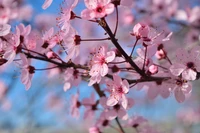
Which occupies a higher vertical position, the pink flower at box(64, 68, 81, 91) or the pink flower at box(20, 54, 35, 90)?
the pink flower at box(20, 54, 35, 90)

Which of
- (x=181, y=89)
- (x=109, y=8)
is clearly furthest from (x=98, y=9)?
(x=181, y=89)

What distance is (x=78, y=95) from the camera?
130 centimetres

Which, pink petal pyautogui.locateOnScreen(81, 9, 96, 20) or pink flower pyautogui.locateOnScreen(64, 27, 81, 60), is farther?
pink flower pyautogui.locateOnScreen(64, 27, 81, 60)

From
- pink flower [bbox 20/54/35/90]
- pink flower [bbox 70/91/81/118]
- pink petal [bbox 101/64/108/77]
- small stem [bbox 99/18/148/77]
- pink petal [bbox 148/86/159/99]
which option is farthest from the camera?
pink flower [bbox 70/91/81/118]

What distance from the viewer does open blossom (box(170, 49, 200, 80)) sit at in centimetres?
93

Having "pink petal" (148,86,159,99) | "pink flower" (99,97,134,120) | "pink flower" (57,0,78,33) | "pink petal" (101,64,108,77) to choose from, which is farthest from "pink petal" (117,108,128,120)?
"pink flower" (57,0,78,33)

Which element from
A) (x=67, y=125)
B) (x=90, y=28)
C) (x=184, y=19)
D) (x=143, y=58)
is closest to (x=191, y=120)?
(x=90, y=28)

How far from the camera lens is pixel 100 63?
0.94 metres

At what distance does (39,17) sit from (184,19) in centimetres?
182

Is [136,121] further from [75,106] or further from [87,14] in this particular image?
[87,14]

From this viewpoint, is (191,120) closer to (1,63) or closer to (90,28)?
(90,28)

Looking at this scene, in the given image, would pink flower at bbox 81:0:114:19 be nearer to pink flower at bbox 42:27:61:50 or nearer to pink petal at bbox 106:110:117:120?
pink flower at bbox 42:27:61:50

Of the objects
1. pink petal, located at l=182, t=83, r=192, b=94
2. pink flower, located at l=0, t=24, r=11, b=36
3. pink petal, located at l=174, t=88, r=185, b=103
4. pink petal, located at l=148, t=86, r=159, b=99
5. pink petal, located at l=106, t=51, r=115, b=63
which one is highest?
pink flower, located at l=0, t=24, r=11, b=36

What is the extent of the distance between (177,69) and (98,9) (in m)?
0.29
